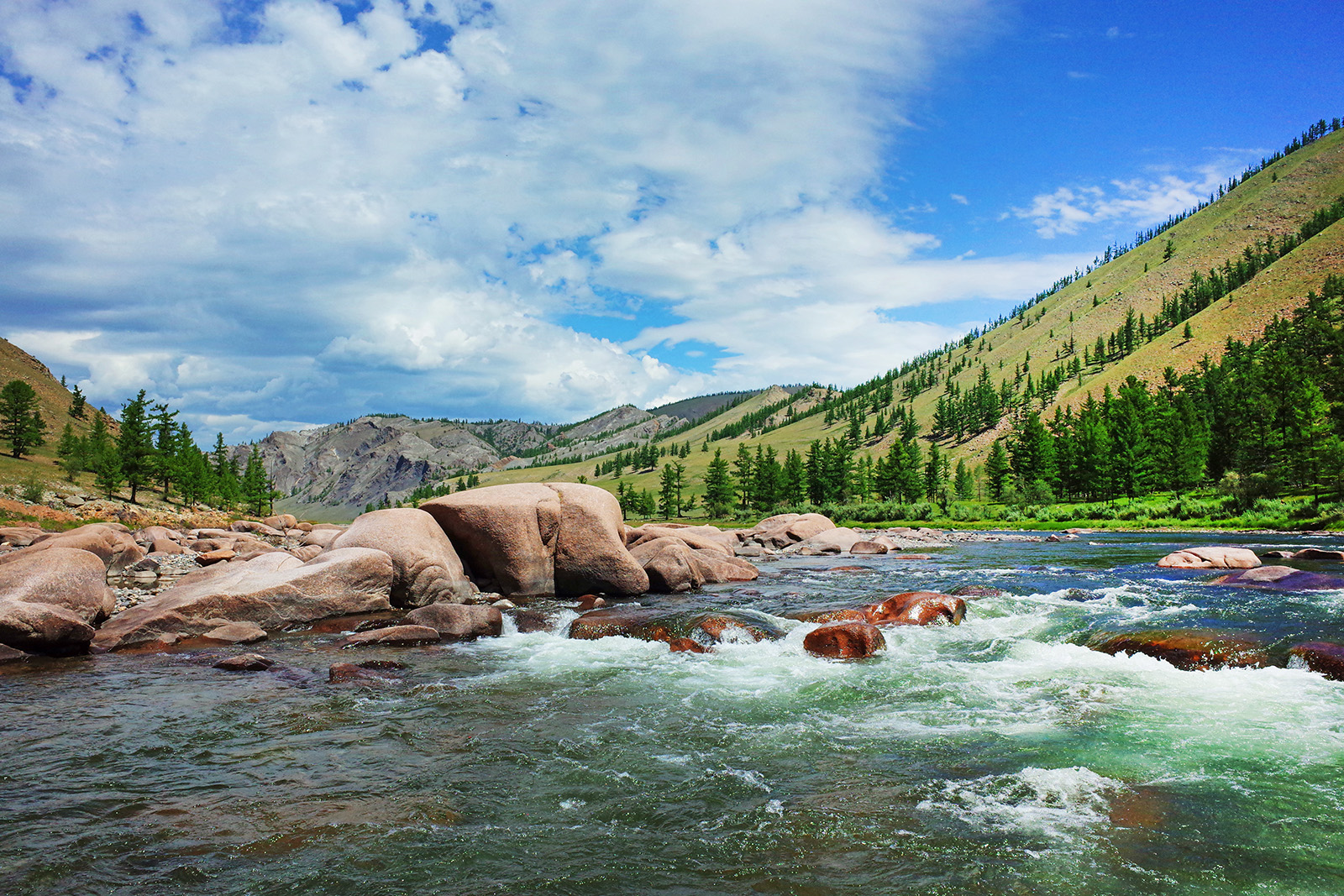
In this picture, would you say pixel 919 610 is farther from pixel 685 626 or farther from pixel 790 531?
pixel 790 531

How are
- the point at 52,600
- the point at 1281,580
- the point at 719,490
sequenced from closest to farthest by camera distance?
the point at 52,600 < the point at 1281,580 < the point at 719,490

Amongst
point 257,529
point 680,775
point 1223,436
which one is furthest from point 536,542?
point 1223,436

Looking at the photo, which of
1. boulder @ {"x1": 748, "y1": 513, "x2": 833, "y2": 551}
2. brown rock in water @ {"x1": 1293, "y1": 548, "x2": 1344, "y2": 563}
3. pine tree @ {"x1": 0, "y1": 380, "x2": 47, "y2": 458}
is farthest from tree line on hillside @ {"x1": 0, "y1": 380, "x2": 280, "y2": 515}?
brown rock in water @ {"x1": 1293, "y1": 548, "x2": 1344, "y2": 563}

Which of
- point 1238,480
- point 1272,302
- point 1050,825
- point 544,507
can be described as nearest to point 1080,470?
point 1238,480

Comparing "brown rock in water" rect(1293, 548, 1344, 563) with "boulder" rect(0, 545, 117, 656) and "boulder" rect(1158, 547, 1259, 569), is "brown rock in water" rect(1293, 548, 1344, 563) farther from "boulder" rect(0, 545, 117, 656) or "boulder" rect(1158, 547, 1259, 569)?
"boulder" rect(0, 545, 117, 656)

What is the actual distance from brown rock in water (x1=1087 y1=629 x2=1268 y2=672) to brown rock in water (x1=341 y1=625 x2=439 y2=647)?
50.0 feet

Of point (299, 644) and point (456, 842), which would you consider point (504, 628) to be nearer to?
point (299, 644)

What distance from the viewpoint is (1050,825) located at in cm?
649

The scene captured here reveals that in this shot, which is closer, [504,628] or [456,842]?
[456,842]

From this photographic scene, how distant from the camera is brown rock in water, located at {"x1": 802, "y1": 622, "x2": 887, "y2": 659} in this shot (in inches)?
555

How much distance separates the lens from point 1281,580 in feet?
65.0

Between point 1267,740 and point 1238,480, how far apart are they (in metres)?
62.1

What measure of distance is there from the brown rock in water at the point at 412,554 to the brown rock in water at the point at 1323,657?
19901 millimetres

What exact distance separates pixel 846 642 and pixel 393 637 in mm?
10499
